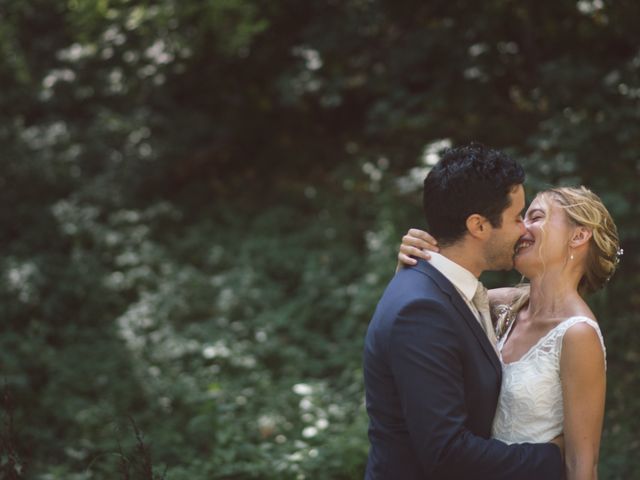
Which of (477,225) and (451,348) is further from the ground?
(477,225)

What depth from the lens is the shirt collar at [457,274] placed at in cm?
231

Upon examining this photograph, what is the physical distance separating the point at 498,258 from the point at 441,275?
24 centimetres

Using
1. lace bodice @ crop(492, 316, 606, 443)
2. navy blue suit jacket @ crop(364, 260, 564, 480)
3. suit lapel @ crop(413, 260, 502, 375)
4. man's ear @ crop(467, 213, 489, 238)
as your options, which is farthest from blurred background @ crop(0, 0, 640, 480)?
man's ear @ crop(467, 213, 489, 238)

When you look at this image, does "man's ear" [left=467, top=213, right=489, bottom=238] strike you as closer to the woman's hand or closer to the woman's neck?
the woman's hand

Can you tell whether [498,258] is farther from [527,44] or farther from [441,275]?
[527,44]

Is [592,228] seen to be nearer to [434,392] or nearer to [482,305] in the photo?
[482,305]

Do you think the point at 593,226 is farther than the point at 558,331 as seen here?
Yes

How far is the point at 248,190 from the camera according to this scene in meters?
9.31

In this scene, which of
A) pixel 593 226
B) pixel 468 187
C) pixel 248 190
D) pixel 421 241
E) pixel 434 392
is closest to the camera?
pixel 434 392

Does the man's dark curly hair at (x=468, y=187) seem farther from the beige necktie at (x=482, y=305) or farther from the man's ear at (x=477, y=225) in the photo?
the beige necktie at (x=482, y=305)

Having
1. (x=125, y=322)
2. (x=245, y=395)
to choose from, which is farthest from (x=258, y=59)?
(x=245, y=395)

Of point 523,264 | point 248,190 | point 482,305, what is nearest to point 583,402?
point 482,305

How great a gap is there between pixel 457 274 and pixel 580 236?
0.69 metres

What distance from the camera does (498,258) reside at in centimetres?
239
